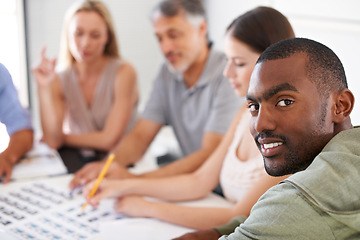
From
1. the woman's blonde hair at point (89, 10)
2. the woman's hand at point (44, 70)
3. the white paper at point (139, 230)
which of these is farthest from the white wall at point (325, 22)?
the woman's hand at point (44, 70)

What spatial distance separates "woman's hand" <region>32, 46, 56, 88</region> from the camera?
1.32 m

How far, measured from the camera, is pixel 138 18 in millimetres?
2531

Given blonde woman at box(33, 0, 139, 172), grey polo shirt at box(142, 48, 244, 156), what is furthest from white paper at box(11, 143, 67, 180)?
grey polo shirt at box(142, 48, 244, 156)

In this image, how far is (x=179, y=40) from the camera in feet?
4.54

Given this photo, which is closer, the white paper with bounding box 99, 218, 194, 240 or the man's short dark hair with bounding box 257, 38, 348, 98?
the man's short dark hair with bounding box 257, 38, 348, 98

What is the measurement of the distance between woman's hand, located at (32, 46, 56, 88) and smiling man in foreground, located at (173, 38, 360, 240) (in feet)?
3.13

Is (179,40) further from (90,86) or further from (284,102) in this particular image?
(284,102)

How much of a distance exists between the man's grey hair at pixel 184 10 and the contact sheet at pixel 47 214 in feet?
2.22

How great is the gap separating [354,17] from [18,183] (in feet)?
2.99

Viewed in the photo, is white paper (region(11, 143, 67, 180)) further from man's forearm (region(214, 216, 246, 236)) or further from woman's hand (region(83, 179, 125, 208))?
man's forearm (region(214, 216, 246, 236))

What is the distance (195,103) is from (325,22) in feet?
1.65

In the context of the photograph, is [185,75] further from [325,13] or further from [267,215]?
[267,215]

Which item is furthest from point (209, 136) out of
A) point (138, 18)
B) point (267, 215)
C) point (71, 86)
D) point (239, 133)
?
point (138, 18)

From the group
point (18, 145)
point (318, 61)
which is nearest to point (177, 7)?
point (18, 145)
